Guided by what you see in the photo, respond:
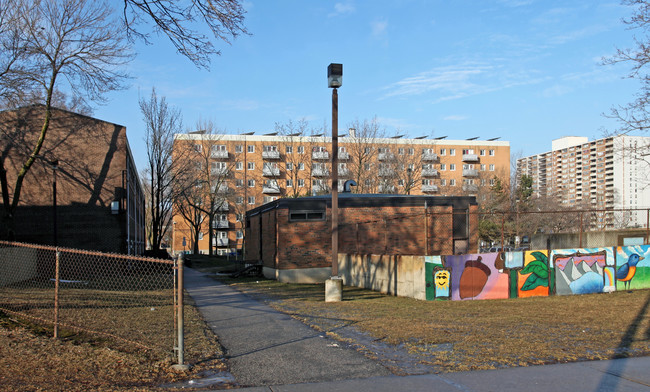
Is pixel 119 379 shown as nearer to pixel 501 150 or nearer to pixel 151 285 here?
pixel 151 285

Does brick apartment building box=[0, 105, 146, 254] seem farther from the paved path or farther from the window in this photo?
the paved path

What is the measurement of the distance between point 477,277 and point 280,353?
8.85 m

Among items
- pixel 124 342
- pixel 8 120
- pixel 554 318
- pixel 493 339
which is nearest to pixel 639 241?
pixel 554 318

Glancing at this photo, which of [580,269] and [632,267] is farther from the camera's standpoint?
[632,267]

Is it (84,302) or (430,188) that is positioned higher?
(430,188)

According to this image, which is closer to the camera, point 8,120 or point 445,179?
point 8,120

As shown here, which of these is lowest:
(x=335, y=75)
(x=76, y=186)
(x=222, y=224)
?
(x=222, y=224)

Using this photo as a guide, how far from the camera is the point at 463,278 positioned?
49.0 ft

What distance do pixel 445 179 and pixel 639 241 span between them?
224ft

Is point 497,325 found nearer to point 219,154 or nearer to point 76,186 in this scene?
point 76,186

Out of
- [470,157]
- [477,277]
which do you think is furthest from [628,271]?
[470,157]

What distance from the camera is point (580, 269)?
51.4 feet

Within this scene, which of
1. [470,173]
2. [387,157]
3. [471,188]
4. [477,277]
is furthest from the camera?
[470,173]

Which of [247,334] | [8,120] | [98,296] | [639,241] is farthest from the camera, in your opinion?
[8,120]
